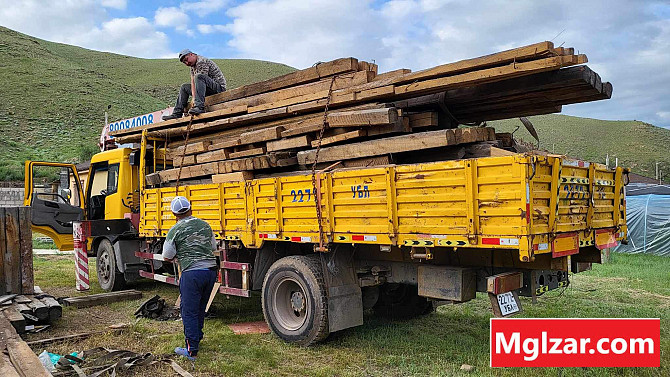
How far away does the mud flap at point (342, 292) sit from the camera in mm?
5938

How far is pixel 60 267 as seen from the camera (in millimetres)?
13211

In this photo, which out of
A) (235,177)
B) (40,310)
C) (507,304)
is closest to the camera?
(507,304)

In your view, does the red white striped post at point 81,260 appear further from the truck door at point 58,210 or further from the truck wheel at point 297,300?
the truck wheel at point 297,300

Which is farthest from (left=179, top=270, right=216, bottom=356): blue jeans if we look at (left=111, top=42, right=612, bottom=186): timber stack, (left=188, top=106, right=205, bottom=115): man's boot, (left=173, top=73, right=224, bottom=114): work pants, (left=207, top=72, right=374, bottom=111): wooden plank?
(left=173, top=73, right=224, bottom=114): work pants

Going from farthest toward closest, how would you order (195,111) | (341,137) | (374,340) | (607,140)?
(607,140), (195,111), (374,340), (341,137)

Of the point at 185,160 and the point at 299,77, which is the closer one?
the point at 299,77

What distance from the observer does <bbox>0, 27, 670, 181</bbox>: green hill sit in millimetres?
37531

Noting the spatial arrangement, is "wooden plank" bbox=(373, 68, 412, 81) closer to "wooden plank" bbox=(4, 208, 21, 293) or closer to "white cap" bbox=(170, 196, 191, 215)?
"white cap" bbox=(170, 196, 191, 215)

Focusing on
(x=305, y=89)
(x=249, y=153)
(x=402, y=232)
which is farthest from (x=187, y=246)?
(x=305, y=89)

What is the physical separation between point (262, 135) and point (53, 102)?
1780 inches

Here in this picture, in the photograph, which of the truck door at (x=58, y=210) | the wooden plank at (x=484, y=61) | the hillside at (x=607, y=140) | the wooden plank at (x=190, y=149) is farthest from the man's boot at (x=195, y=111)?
the hillside at (x=607, y=140)

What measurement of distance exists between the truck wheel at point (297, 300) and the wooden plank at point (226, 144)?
1.85m

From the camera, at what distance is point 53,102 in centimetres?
4559

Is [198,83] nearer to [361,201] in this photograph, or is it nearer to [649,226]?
[361,201]
